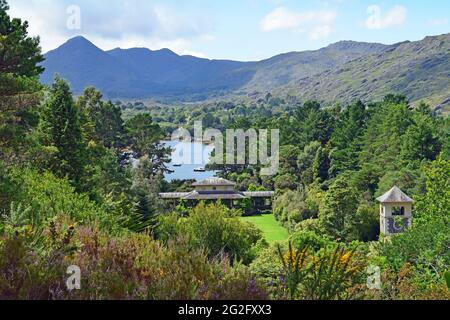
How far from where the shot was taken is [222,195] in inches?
1325

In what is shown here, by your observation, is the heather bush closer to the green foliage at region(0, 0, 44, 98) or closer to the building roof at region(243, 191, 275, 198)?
the green foliage at region(0, 0, 44, 98)

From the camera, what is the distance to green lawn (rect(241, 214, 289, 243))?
83.3 feet

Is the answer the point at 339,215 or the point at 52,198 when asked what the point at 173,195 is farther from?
the point at 52,198

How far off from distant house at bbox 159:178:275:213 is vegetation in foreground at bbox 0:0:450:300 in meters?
1.37

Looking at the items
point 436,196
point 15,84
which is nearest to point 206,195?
point 436,196

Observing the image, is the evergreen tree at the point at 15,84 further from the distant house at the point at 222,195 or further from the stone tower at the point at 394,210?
the distant house at the point at 222,195

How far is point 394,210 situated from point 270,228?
7.77m

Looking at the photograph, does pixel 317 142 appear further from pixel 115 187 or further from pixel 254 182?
pixel 115 187

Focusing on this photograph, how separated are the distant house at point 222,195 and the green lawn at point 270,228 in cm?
149

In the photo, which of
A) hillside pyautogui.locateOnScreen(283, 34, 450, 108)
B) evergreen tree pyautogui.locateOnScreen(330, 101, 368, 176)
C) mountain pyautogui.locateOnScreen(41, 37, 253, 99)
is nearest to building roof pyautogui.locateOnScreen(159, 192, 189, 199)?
mountain pyautogui.locateOnScreen(41, 37, 253, 99)

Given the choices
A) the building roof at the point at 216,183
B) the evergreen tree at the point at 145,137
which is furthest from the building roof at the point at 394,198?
the evergreen tree at the point at 145,137

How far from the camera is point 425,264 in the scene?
35.8 ft

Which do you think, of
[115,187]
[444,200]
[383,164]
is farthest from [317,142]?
[444,200]

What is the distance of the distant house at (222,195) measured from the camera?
33.3m
